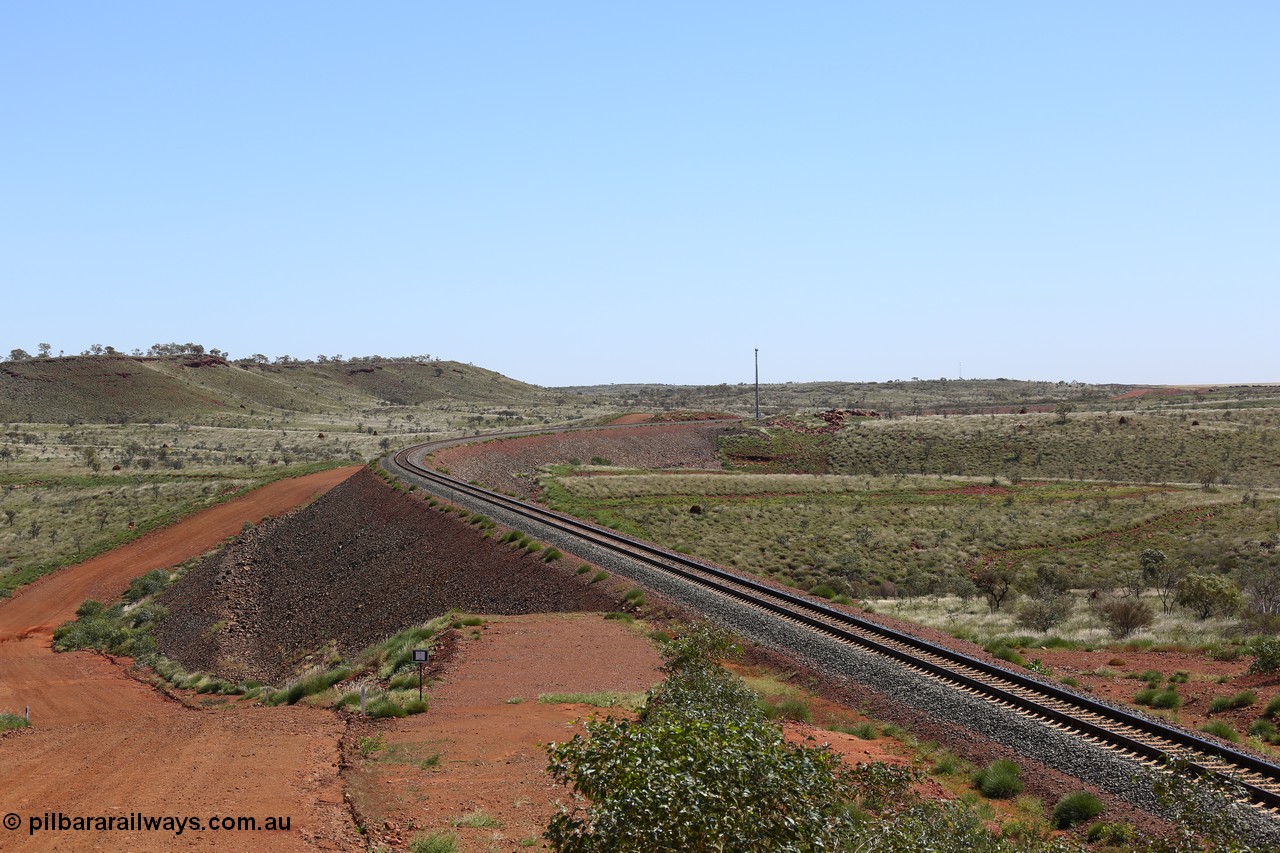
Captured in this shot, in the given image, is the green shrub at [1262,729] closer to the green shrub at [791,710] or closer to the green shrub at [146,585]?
the green shrub at [791,710]

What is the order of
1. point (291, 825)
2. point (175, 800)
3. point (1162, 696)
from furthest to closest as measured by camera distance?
point (1162, 696) → point (175, 800) → point (291, 825)

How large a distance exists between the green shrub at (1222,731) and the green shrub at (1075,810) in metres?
4.06

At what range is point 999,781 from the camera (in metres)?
13.3

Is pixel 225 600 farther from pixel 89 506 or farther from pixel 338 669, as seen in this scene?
pixel 89 506

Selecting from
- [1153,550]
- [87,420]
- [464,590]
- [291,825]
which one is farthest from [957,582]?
[87,420]

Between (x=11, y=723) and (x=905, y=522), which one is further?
(x=905, y=522)

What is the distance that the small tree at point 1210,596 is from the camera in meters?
25.5

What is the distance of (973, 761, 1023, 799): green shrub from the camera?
1316 centimetres

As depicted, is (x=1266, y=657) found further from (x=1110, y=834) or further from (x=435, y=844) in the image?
(x=435, y=844)

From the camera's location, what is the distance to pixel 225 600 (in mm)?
37031

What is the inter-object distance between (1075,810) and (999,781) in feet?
4.04

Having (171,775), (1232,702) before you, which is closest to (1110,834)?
(1232,702)

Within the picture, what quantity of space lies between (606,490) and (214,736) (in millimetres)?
41893

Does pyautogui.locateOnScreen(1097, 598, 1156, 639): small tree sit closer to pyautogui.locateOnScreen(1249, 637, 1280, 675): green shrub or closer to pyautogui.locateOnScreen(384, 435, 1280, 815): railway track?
pyautogui.locateOnScreen(1249, 637, 1280, 675): green shrub
